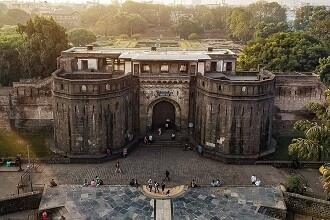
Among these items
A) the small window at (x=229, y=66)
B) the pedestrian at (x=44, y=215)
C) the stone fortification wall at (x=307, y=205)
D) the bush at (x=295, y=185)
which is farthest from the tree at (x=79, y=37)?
the stone fortification wall at (x=307, y=205)

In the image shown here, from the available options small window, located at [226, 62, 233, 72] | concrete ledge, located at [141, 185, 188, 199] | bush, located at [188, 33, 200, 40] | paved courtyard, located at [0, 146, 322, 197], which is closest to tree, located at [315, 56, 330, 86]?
small window, located at [226, 62, 233, 72]

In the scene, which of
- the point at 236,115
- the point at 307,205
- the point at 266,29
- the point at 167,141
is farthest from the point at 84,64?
the point at 266,29

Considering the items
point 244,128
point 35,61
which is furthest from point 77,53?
point 244,128

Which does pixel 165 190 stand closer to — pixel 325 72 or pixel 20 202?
pixel 20 202

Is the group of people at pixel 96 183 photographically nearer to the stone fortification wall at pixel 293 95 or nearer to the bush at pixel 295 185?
the bush at pixel 295 185

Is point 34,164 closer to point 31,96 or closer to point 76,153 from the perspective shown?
point 76,153

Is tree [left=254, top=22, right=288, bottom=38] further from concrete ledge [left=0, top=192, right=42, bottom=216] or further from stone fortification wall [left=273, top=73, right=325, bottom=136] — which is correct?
concrete ledge [left=0, top=192, right=42, bottom=216]
